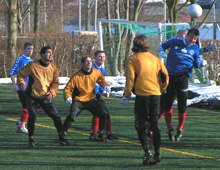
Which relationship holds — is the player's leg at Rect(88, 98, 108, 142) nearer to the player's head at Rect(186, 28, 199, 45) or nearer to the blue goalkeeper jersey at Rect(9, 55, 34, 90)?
the blue goalkeeper jersey at Rect(9, 55, 34, 90)

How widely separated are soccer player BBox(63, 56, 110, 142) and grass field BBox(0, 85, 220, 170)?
1.55 ft

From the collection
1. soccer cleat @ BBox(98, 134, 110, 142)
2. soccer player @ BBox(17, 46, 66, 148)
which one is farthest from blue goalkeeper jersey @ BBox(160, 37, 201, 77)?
soccer player @ BBox(17, 46, 66, 148)

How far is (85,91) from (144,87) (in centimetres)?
190

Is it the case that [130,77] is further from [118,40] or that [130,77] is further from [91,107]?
[118,40]

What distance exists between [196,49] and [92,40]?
15.2 metres

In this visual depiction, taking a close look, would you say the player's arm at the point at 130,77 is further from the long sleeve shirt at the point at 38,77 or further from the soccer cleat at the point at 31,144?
the soccer cleat at the point at 31,144

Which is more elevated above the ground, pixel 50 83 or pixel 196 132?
pixel 50 83

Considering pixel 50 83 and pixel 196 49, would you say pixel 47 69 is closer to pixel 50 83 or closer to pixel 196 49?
pixel 50 83

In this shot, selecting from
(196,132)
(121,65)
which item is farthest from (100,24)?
(196,132)

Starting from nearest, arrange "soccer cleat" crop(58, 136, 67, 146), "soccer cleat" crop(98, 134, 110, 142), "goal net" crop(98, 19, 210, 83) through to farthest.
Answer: "soccer cleat" crop(58, 136, 67, 146) < "soccer cleat" crop(98, 134, 110, 142) < "goal net" crop(98, 19, 210, 83)

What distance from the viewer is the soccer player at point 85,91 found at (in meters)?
10.0

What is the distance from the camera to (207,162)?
28.5ft

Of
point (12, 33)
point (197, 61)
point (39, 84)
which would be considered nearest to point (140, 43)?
point (39, 84)

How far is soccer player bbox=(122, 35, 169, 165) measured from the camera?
8.39 m
